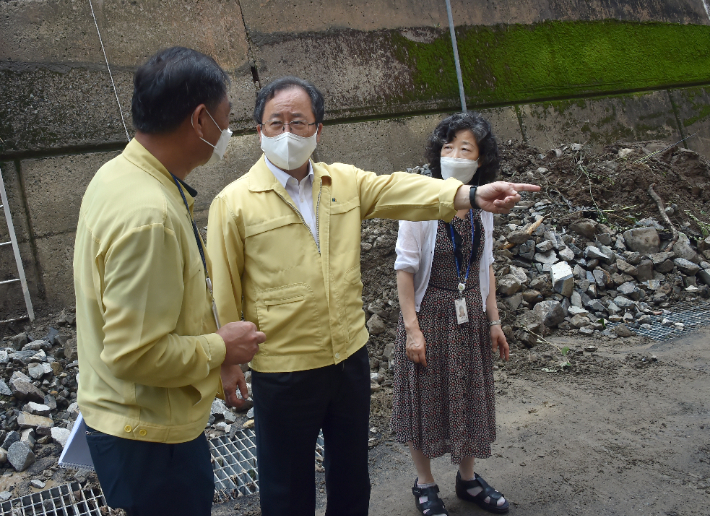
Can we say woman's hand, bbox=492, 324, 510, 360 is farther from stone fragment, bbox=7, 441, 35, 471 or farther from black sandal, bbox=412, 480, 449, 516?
stone fragment, bbox=7, 441, 35, 471

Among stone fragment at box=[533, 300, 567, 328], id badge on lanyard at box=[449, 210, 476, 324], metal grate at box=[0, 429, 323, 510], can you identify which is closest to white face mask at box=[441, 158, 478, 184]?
id badge on lanyard at box=[449, 210, 476, 324]

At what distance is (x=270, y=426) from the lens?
201 centimetres

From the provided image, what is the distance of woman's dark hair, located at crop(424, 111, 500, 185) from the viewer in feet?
8.96

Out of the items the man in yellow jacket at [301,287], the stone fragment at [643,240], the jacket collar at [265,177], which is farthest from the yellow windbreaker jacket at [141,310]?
the stone fragment at [643,240]

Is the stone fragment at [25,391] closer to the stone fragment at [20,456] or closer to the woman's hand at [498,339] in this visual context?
the stone fragment at [20,456]

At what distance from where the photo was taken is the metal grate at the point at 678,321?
487 cm

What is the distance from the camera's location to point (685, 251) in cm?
591

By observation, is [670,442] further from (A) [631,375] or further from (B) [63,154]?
(B) [63,154]

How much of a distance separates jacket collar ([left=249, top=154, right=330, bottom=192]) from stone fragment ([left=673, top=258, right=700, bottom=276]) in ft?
16.5

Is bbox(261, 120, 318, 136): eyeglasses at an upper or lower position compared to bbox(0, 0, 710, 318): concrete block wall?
lower

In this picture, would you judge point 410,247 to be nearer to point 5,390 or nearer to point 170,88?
point 170,88

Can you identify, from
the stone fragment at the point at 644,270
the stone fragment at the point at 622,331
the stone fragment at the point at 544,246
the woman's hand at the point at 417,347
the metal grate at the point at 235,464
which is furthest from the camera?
the stone fragment at the point at 644,270

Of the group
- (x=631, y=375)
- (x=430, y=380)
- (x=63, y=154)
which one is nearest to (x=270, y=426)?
(x=430, y=380)

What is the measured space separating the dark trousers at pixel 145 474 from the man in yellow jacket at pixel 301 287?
421 mm
